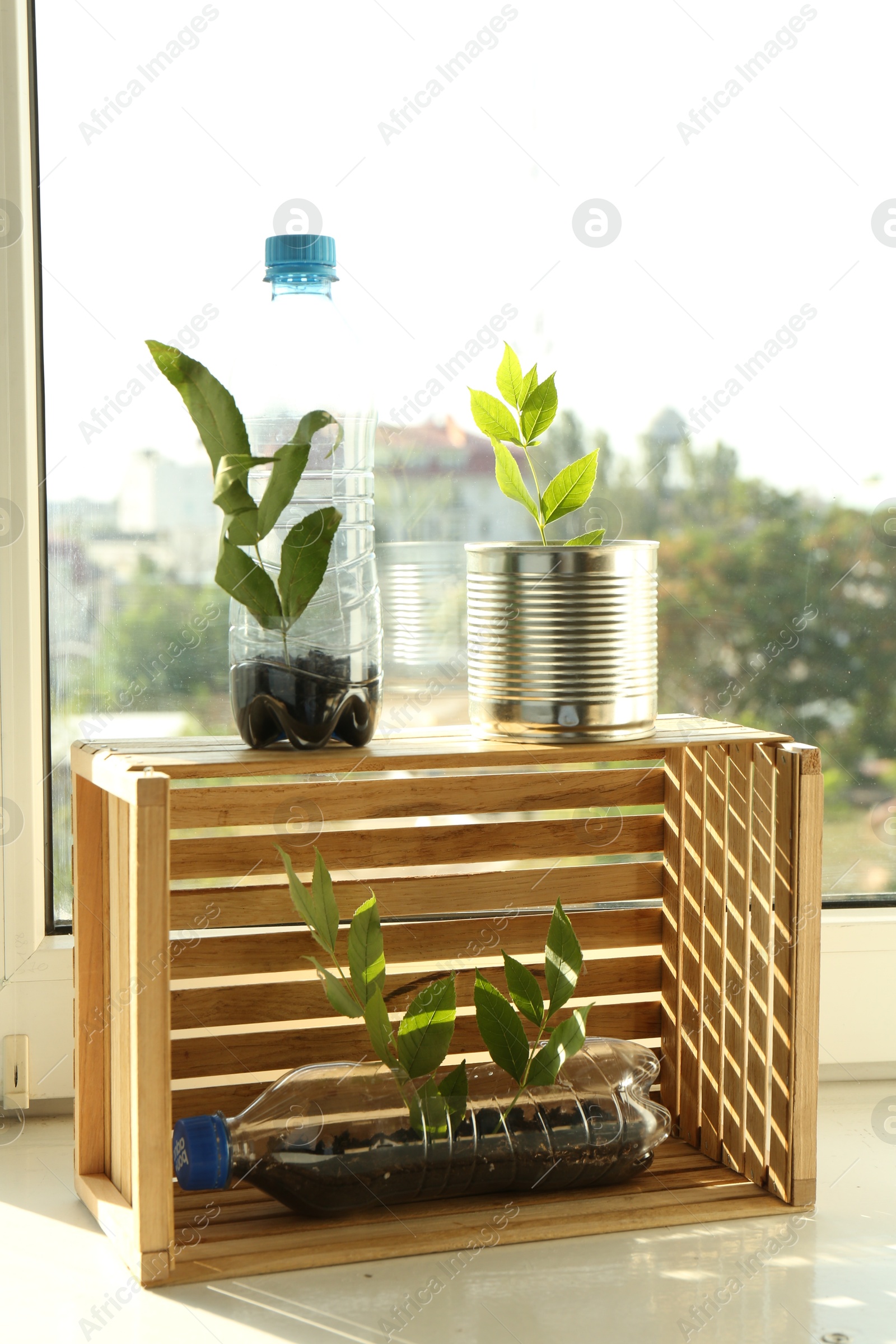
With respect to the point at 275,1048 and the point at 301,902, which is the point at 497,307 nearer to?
the point at 301,902

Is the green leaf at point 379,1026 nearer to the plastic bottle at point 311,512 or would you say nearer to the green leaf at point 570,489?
the plastic bottle at point 311,512

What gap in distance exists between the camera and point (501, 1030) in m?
1.08

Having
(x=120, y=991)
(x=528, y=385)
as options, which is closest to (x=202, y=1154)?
(x=120, y=991)

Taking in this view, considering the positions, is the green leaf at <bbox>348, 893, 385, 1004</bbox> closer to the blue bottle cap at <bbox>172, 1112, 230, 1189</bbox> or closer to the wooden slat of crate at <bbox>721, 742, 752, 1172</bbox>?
the blue bottle cap at <bbox>172, 1112, 230, 1189</bbox>

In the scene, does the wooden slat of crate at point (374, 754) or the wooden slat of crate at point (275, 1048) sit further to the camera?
the wooden slat of crate at point (275, 1048)

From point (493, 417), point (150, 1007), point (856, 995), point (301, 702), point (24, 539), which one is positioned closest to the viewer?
point (150, 1007)

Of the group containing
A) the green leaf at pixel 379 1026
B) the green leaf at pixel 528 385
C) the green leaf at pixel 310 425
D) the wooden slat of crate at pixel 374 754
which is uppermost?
the green leaf at pixel 528 385

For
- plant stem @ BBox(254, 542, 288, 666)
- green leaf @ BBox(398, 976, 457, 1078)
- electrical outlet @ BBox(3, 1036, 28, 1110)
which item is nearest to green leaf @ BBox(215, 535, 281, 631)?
plant stem @ BBox(254, 542, 288, 666)

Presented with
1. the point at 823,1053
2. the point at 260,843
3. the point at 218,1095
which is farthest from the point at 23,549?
the point at 823,1053

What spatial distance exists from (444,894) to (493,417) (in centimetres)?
46

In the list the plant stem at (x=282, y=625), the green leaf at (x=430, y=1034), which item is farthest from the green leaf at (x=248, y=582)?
the green leaf at (x=430, y=1034)

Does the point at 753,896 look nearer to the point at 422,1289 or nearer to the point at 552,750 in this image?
the point at 552,750

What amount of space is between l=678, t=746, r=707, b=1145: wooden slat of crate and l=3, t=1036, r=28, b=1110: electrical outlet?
2.10ft

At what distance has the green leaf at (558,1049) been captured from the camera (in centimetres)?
107
